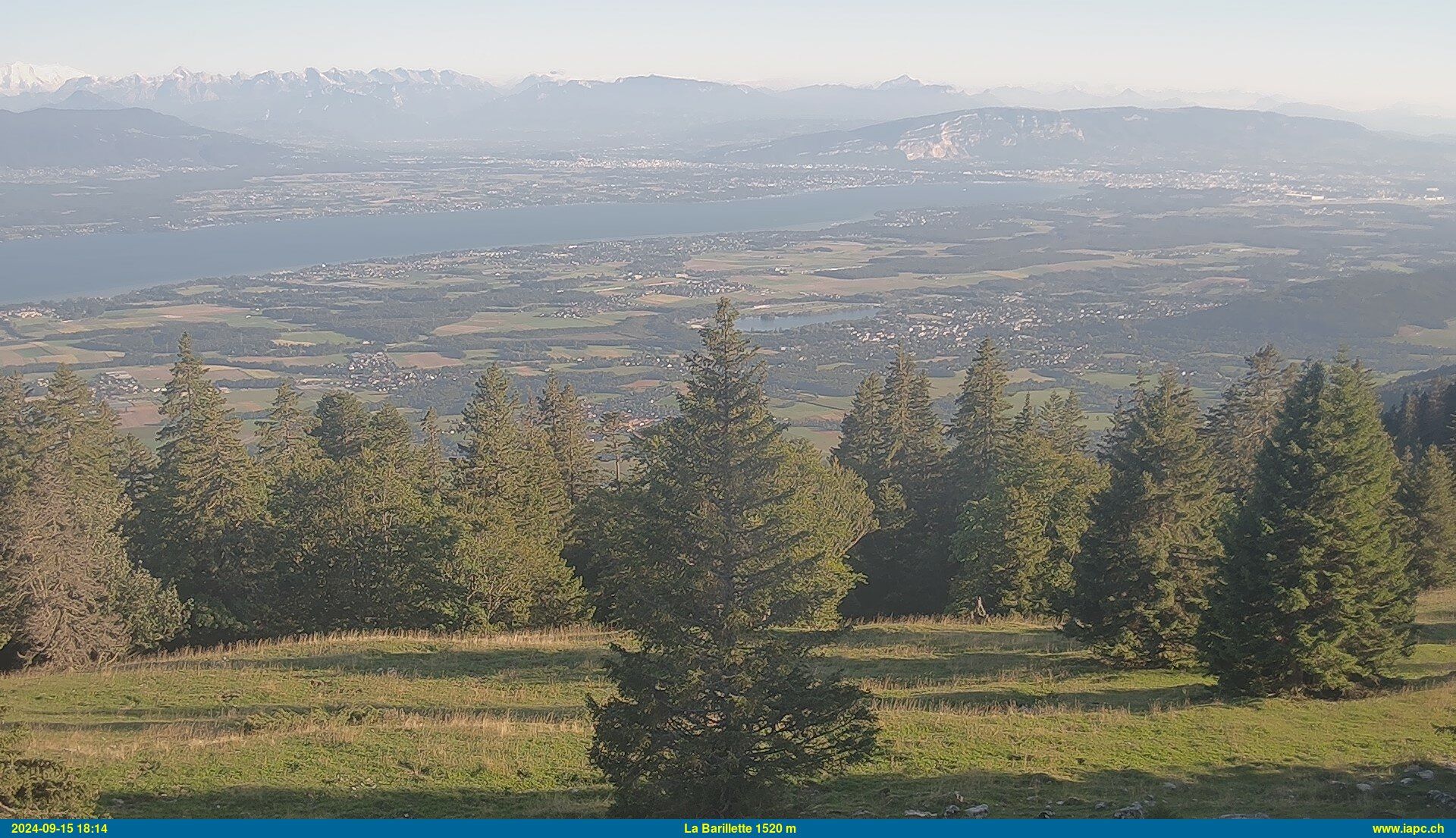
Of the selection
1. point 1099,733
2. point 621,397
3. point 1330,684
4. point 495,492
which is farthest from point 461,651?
point 621,397

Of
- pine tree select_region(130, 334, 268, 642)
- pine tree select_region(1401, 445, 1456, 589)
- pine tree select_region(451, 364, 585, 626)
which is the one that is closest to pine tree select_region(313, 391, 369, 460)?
pine tree select_region(451, 364, 585, 626)

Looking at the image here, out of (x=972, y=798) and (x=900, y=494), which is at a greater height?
(x=972, y=798)

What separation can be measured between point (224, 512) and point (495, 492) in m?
10.3

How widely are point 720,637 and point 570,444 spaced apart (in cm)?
3867

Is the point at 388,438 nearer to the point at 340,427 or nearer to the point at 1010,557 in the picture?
the point at 340,427

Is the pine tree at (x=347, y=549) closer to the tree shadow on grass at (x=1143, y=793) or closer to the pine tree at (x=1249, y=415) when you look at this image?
the tree shadow on grass at (x=1143, y=793)

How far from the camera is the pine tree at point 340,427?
2124 inches

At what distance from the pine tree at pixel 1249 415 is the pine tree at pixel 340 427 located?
129 feet

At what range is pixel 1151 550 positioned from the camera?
25547 millimetres

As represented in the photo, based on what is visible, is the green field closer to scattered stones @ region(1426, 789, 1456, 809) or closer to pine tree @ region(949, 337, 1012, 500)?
scattered stones @ region(1426, 789, 1456, 809)

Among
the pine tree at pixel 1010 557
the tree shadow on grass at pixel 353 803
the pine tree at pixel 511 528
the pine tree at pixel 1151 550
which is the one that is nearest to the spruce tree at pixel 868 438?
the pine tree at pixel 1010 557

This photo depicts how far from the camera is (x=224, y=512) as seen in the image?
42188mm

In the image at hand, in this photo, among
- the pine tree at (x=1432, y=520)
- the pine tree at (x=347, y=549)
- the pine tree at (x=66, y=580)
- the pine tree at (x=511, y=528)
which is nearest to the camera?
the pine tree at (x=66, y=580)

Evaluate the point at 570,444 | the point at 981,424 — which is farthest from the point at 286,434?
the point at 981,424
